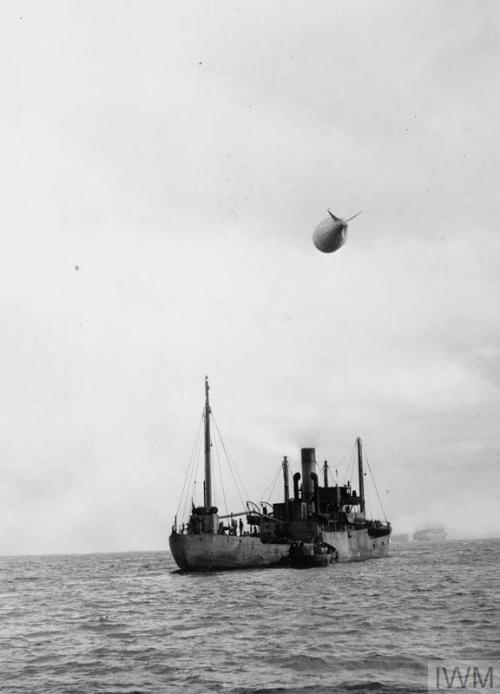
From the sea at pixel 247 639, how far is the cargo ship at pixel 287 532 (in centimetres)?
878

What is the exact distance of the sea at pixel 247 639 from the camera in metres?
13.2

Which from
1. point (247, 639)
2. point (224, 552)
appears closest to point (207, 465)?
point (224, 552)

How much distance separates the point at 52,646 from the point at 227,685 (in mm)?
7507

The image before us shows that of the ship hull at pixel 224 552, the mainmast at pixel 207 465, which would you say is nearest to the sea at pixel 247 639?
the ship hull at pixel 224 552

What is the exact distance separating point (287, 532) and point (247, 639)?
3779cm

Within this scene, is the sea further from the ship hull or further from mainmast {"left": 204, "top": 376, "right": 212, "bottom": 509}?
mainmast {"left": 204, "top": 376, "right": 212, "bottom": 509}

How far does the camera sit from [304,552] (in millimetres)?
47406

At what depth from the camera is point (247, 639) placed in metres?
17.8

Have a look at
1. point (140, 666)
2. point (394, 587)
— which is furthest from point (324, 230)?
point (394, 587)

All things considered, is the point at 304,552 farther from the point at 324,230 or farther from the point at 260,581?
the point at 324,230

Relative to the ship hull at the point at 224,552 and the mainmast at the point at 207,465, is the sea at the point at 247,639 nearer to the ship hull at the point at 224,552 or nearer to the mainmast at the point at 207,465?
the ship hull at the point at 224,552

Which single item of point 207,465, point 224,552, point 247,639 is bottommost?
point 247,639

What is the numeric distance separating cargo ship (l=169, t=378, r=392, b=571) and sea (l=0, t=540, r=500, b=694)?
8776 millimetres

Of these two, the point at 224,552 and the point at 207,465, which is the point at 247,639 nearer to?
the point at 224,552
